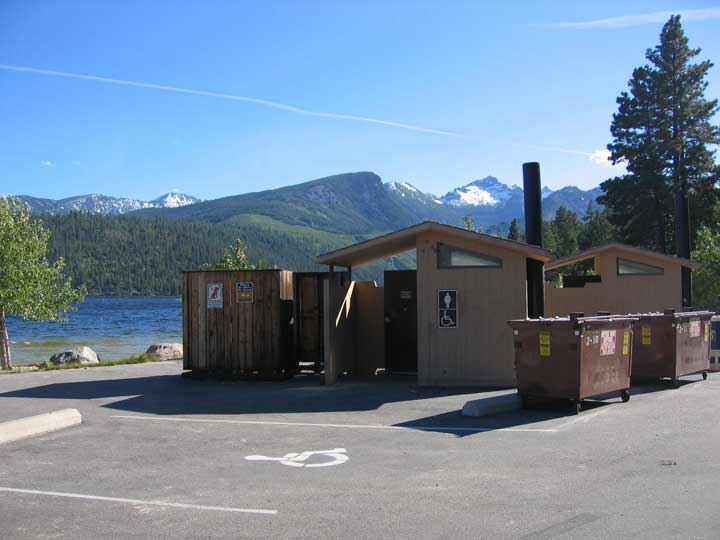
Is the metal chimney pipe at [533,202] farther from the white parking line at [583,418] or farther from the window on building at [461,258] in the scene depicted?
the white parking line at [583,418]

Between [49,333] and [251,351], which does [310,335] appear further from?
[49,333]

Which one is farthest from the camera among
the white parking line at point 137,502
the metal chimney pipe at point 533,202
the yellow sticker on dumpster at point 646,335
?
the metal chimney pipe at point 533,202

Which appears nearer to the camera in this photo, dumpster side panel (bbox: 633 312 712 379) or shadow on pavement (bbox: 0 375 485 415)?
shadow on pavement (bbox: 0 375 485 415)

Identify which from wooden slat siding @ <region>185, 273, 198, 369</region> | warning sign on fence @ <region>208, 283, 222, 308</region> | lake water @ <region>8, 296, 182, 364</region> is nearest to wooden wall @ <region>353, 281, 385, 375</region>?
warning sign on fence @ <region>208, 283, 222, 308</region>

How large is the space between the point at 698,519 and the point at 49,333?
6961 centimetres

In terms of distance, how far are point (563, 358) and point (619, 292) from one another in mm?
10340

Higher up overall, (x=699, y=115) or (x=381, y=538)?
(x=699, y=115)

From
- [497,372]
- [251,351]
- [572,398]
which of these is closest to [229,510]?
[572,398]

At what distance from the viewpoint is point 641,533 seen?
17.9 feet

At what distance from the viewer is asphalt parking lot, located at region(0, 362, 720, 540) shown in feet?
19.0

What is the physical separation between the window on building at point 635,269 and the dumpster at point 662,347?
5.38 metres

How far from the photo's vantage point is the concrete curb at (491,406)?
36.1 feet

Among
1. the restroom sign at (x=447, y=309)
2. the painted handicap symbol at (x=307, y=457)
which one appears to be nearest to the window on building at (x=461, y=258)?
the restroom sign at (x=447, y=309)

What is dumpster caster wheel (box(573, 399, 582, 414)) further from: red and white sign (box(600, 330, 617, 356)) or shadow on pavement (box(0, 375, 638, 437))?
red and white sign (box(600, 330, 617, 356))
